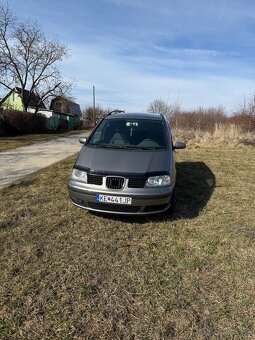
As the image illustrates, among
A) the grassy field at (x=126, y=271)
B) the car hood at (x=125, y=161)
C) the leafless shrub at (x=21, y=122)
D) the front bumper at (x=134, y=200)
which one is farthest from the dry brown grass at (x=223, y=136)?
the leafless shrub at (x=21, y=122)

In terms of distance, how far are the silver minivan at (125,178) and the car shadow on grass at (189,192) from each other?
1.17 feet

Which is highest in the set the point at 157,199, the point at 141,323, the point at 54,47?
the point at 54,47

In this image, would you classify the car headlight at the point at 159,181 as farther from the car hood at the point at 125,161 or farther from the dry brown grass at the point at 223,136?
the dry brown grass at the point at 223,136

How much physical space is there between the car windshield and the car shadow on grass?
3.82ft

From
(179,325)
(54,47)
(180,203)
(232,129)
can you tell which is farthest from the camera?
(54,47)

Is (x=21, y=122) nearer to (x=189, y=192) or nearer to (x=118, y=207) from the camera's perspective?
(x=189, y=192)

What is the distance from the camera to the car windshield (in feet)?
19.8

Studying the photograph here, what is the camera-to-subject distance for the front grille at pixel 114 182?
495 cm

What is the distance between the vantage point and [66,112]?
6006 cm

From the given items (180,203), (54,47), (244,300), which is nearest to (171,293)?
(244,300)

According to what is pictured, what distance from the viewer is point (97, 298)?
328 cm

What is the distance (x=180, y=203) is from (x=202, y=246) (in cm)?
187

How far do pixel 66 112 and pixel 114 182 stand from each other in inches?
2244

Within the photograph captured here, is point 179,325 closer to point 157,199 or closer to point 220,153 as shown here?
point 157,199
